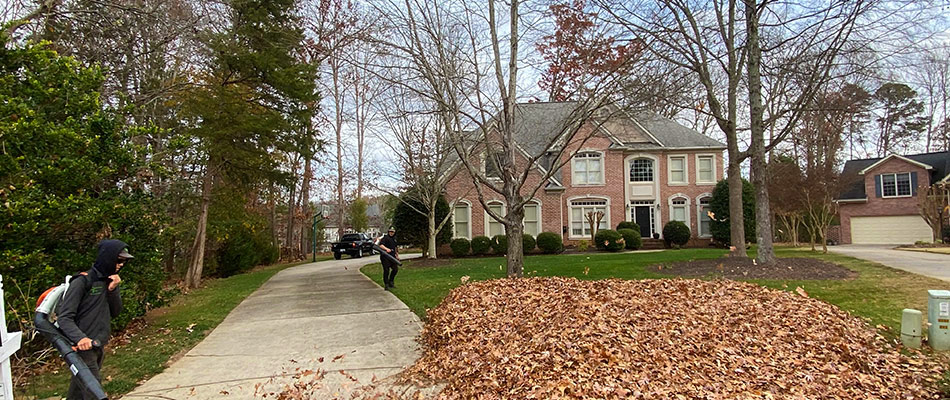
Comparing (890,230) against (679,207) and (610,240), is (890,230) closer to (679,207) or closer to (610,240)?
(679,207)

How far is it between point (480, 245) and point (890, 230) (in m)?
24.5

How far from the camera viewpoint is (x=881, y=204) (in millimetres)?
28969

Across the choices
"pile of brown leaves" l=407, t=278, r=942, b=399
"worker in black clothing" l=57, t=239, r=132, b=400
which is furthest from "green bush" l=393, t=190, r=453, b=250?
"worker in black clothing" l=57, t=239, r=132, b=400

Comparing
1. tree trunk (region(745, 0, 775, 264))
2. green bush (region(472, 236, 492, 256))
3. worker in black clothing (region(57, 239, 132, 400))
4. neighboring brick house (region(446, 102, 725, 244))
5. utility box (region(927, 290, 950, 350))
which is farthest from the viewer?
neighboring brick house (region(446, 102, 725, 244))

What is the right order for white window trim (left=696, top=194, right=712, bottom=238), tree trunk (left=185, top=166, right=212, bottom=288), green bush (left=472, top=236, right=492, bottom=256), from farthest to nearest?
white window trim (left=696, top=194, right=712, bottom=238), green bush (left=472, top=236, right=492, bottom=256), tree trunk (left=185, top=166, right=212, bottom=288)

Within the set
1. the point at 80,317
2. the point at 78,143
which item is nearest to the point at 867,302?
the point at 80,317

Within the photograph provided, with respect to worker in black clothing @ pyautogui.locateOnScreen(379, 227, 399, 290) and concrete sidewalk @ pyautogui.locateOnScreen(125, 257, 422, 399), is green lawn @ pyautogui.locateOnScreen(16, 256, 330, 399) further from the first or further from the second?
worker in black clothing @ pyautogui.locateOnScreen(379, 227, 399, 290)

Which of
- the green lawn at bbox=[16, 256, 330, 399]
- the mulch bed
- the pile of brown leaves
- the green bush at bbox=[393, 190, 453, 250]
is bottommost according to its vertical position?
the green lawn at bbox=[16, 256, 330, 399]

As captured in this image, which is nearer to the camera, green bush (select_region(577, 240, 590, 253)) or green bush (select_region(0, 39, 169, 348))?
green bush (select_region(0, 39, 169, 348))

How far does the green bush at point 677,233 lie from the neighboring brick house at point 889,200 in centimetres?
1243

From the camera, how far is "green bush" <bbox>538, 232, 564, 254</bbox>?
20875 millimetres

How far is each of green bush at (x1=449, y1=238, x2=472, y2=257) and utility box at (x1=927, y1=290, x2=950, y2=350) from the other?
656 inches

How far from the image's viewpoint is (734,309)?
6035mm

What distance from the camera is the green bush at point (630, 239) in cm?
2143
